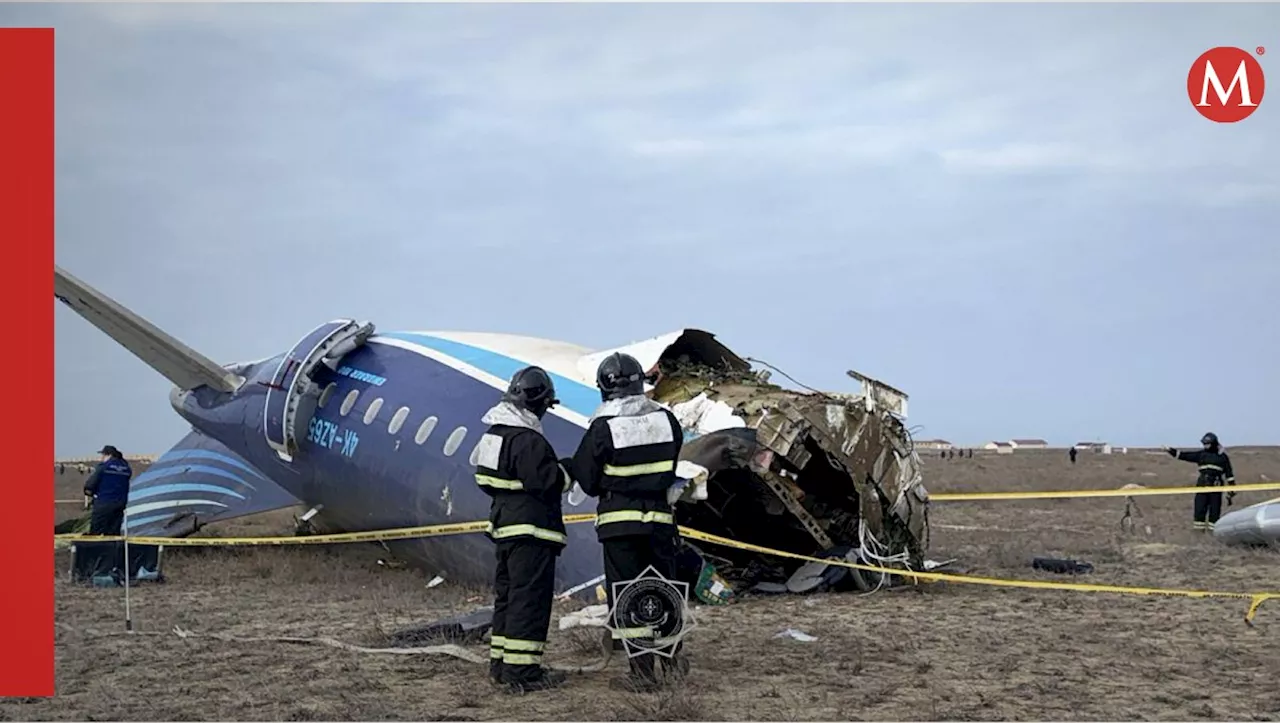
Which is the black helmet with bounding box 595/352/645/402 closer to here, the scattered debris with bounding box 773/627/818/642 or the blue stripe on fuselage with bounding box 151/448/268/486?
the scattered debris with bounding box 773/627/818/642

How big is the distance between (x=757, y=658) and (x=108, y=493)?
1342 centimetres

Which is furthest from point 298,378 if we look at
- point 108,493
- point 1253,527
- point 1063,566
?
point 1253,527

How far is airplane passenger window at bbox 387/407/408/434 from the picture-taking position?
15617 millimetres

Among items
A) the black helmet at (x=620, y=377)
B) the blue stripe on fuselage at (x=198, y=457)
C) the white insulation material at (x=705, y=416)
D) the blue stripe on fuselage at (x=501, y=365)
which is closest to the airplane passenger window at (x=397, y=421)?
the blue stripe on fuselage at (x=501, y=365)

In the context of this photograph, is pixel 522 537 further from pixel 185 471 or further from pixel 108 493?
pixel 185 471

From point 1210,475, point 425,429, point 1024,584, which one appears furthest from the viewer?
point 1210,475

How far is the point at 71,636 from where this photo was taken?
1200 centimetres

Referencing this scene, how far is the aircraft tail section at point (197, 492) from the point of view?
65.0ft

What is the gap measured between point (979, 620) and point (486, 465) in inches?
222

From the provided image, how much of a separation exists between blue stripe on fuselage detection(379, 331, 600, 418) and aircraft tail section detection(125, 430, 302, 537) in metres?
4.03

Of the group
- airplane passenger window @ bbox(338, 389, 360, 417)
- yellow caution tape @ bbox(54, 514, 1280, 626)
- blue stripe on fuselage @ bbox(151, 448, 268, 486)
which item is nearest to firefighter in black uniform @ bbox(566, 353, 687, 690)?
yellow caution tape @ bbox(54, 514, 1280, 626)

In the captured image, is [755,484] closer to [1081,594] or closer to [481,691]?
[1081,594]

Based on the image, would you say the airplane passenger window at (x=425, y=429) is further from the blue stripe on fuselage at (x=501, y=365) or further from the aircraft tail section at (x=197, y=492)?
the aircraft tail section at (x=197, y=492)

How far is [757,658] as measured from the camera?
32.3ft
